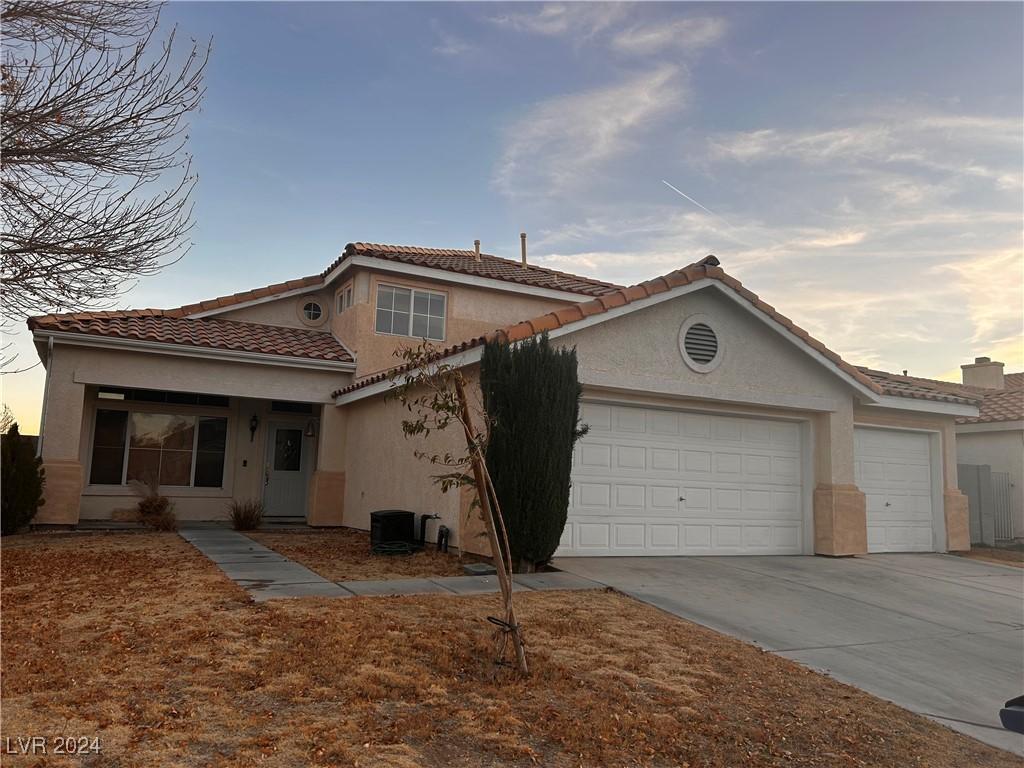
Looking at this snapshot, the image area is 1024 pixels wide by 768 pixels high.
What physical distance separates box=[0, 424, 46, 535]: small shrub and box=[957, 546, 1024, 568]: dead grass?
16650mm

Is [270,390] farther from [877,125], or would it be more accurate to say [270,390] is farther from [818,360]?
[877,125]

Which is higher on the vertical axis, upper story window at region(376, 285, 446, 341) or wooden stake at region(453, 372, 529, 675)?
upper story window at region(376, 285, 446, 341)

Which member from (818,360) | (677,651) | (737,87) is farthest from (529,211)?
(677,651)

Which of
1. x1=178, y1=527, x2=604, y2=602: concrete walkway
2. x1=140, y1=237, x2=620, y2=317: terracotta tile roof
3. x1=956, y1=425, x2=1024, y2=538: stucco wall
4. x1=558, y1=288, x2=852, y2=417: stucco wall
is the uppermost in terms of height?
x1=140, y1=237, x2=620, y2=317: terracotta tile roof

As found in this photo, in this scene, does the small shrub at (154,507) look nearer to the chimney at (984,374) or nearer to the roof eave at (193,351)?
the roof eave at (193,351)

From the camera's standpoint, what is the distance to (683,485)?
1148 centimetres

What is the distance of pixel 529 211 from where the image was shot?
55.7 ft

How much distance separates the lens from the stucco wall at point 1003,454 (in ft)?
58.0

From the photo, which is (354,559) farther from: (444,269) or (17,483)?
(444,269)

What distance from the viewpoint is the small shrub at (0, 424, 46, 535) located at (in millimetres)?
11406

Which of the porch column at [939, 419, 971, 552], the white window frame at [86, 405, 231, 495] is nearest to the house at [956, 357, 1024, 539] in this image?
the porch column at [939, 419, 971, 552]

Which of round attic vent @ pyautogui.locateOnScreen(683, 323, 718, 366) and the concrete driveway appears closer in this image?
the concrete driveway

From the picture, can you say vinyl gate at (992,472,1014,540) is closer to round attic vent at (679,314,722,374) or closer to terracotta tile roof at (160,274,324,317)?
round attic vent at (679,314,722,374)

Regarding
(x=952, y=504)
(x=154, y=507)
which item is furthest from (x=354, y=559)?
(x=952, y=504)
